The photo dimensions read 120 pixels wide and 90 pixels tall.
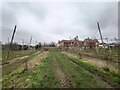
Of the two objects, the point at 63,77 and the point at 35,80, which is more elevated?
the point at 63,77

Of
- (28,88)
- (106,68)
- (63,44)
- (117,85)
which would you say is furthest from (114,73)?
(63,44)

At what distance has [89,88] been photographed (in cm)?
1025

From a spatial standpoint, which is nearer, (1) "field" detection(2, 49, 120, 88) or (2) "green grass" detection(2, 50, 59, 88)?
(1) "field" detection(2, 49, 120, 88)

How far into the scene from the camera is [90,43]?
97.8 meters

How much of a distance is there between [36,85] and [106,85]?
4.61 m

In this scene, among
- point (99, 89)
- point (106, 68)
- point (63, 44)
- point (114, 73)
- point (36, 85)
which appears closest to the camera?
point (99, 89)

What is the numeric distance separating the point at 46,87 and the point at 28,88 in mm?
1328

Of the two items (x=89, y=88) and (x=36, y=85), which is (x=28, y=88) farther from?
(x=89, y=88)

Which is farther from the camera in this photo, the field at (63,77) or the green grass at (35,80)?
the green grass at (35,80)

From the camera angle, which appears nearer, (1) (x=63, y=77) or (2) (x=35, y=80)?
(2) (x=35, y=80)

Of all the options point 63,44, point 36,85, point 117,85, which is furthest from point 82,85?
point 63,44

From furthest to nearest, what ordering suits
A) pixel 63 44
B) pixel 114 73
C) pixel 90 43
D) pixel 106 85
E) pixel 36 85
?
pixel 63 44 < pixel 90 43 < pixel 114 73 < pixel 36 85 < pixel 106 85

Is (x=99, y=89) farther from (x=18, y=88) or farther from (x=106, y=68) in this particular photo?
(x=106, y=68)

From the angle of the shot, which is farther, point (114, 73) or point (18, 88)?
point (114, 73)
